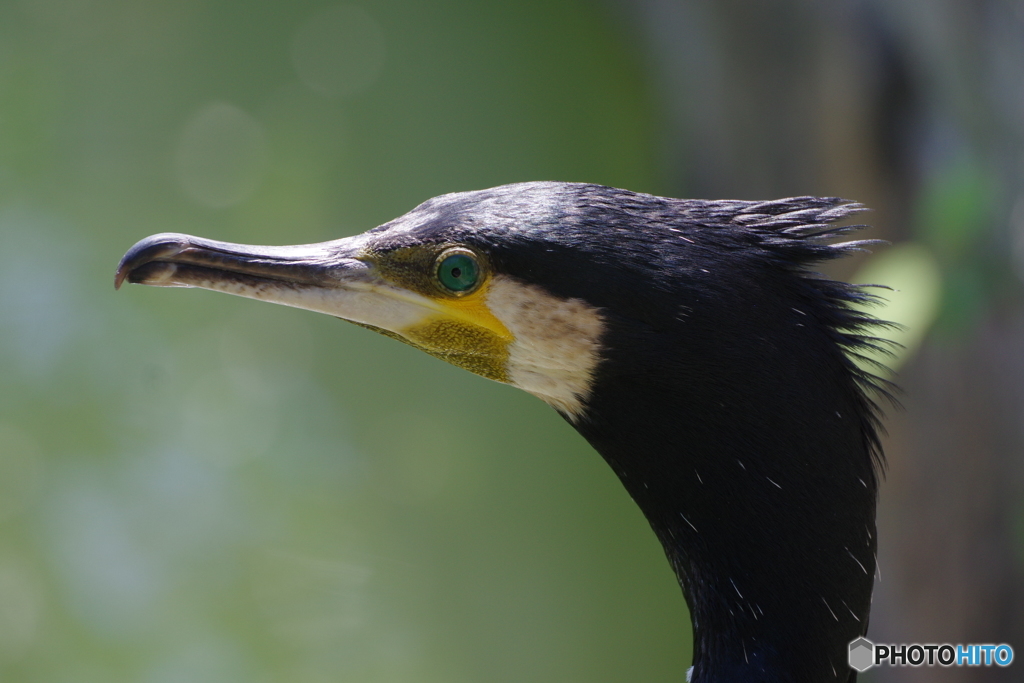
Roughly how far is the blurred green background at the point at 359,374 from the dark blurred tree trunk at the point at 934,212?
1 centimetres

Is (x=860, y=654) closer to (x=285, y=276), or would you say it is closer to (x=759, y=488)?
(x=759, y=488)

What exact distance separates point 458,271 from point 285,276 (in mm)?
225

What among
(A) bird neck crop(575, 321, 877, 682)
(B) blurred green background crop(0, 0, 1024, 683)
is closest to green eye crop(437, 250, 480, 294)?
(A) bird neck crop(575, 321, 877, 682)

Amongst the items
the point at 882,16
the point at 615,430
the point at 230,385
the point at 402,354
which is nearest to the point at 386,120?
the point at 402,354

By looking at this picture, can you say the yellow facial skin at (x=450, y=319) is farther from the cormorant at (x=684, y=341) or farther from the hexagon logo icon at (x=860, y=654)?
the hexagon logo icon at (x=860, y=654)

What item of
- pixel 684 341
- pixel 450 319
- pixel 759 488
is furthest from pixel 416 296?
pixel 759 488

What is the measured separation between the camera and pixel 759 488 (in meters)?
1.24

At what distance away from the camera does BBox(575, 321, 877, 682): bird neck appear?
1220 millimetres

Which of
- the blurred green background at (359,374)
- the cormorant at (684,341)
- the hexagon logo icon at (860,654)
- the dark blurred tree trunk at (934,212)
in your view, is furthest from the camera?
the blurred green background at (359,374)

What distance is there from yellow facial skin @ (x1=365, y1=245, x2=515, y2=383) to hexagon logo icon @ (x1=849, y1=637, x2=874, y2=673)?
2.04ft

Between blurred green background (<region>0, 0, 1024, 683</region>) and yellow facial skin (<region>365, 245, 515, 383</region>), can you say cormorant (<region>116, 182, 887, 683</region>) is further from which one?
blurred green background (<region>0, 0, 1024, 683</region>)

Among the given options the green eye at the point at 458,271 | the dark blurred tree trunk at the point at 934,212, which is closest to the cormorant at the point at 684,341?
the green eye at the point at 458,271

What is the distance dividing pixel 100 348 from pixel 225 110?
3.83ft

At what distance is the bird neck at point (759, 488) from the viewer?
4.00 feet
